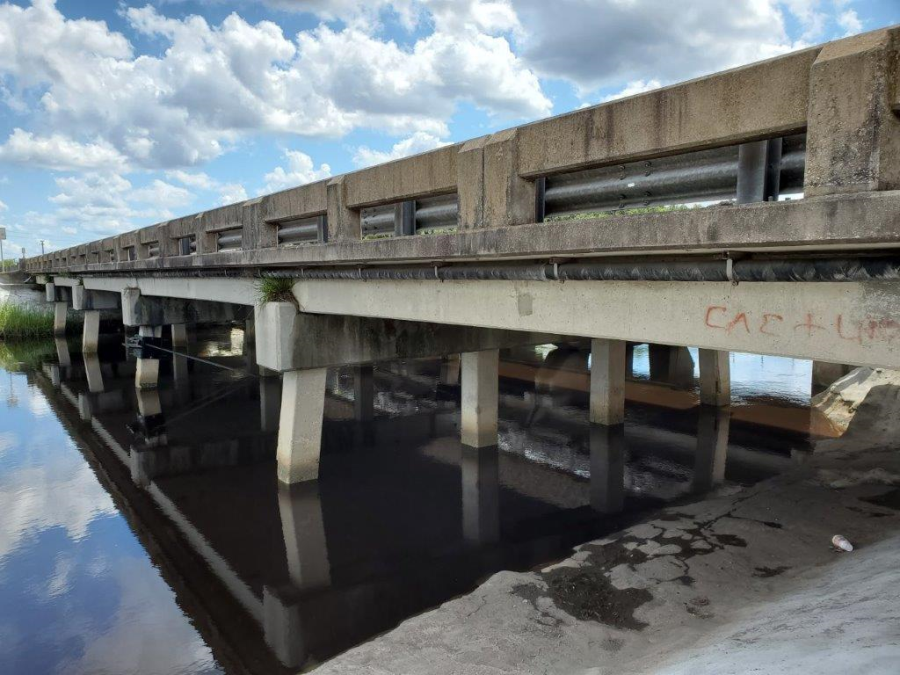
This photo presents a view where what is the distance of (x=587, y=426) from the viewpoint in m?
16.4

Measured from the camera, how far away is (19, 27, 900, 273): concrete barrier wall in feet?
11.3

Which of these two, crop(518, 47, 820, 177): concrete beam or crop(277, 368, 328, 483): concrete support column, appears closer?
crop(518, 47, 820, 177): concrete beam

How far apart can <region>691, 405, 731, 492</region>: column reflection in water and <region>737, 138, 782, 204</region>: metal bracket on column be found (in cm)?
843

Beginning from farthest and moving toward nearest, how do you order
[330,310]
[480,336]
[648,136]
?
[480,336], [330,310], [648,136]

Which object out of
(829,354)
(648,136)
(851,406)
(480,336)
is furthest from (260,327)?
(851,406)

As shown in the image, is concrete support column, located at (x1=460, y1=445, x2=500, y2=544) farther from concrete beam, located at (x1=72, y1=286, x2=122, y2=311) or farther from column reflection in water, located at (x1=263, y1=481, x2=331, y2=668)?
concrete beam, located at (x1=72, y1=286, x2=122, y2=311)

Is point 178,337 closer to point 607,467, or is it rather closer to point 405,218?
point 607,467

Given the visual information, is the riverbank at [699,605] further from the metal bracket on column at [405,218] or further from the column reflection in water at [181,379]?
the column reflection in water at [181,379]

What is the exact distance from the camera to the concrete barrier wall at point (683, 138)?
345 centimetres

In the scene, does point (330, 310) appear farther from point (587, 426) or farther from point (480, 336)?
point (587, 426)

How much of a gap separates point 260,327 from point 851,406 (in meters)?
14.5

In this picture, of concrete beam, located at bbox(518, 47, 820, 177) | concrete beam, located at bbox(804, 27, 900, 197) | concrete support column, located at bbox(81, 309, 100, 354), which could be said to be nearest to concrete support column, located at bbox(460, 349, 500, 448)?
concrete beam, located at bbox(518, 47, 820, 177)

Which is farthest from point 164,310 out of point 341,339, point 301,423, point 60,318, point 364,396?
point 60,318

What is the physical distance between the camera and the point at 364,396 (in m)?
19.3
